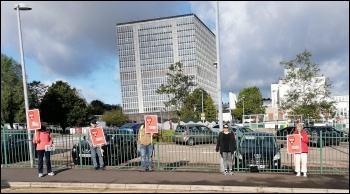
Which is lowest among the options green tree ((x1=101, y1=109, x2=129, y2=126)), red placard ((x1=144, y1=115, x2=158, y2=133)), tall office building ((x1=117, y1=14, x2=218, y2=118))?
green tree ((x1=101, y1=109, x2=129, y2=126))

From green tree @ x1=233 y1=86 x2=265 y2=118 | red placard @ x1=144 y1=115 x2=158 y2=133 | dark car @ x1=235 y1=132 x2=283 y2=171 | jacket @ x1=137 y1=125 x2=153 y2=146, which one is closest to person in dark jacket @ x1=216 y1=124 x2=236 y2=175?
dark car @ x1=235 y1=132 x2=283 y2=171

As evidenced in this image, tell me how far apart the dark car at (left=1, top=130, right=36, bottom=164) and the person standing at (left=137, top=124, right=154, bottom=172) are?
4362mm

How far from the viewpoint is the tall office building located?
179ft

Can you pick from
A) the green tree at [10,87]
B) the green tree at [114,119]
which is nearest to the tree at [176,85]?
the green tree at [10,87]

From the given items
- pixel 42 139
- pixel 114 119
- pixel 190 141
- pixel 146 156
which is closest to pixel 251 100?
pixel 114 119

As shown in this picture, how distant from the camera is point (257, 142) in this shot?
13070mm

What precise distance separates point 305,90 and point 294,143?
23.3 meters

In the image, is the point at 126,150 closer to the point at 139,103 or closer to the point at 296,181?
the point at 296,181

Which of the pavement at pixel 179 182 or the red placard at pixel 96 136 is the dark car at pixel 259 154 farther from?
the red placard at pixel 96 136

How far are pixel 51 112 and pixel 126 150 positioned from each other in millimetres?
58716

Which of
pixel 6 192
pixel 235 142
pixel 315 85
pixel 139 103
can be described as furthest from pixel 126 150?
pixel 139 103

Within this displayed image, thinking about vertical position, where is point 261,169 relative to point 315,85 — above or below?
below

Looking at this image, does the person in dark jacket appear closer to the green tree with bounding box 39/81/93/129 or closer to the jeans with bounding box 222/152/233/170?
the jeans with bounding box 222/152/233/170

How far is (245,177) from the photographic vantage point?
36.4ft
